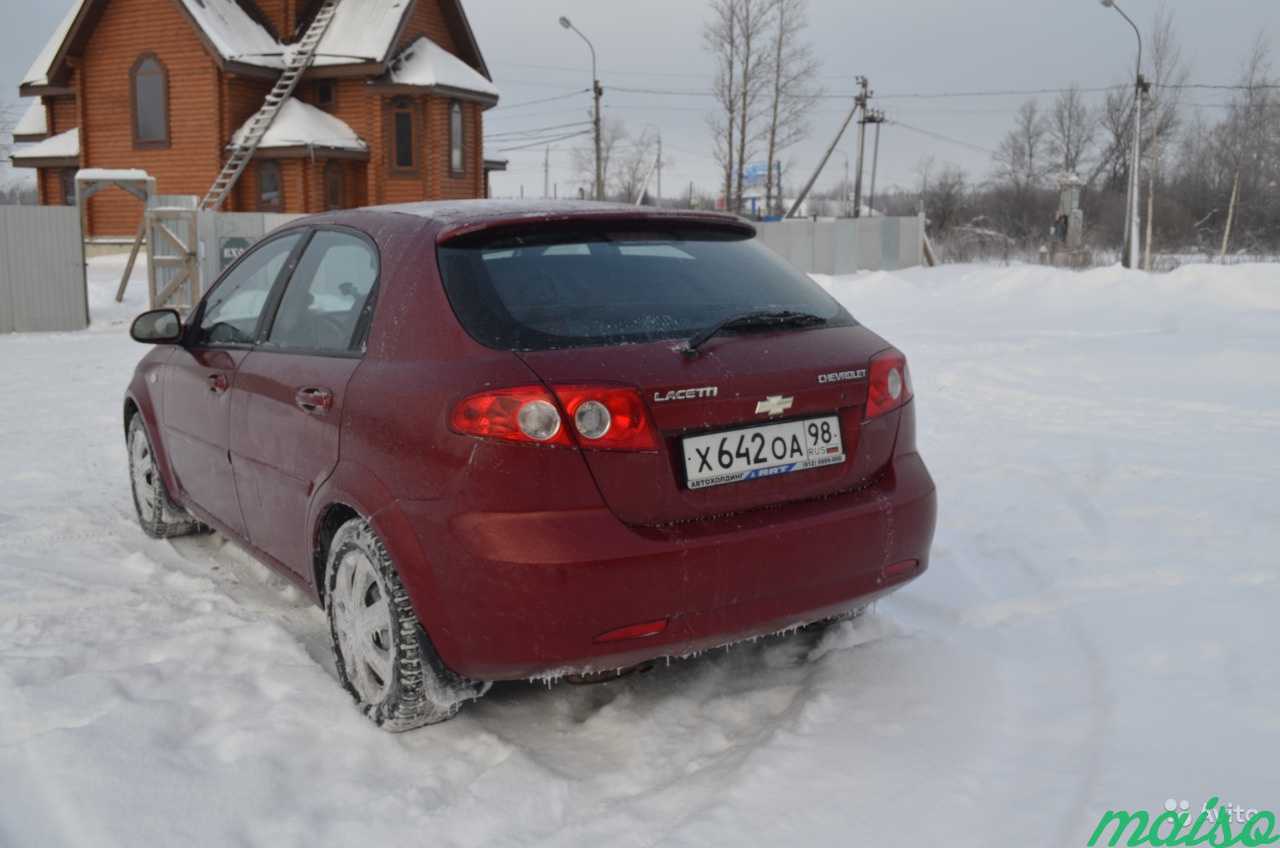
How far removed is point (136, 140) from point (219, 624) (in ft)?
109

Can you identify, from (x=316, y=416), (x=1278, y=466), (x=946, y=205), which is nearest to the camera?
(x=316, y=416)

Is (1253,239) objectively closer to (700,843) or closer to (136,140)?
(136,140)

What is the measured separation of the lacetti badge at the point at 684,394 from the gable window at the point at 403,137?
105 ft

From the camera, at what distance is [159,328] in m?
4.87

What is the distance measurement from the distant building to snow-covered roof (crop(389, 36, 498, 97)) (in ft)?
0.17

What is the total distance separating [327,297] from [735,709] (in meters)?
1.97

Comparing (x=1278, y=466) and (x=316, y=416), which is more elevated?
(x=316, y=416)

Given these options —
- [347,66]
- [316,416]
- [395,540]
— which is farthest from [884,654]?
[347,66]

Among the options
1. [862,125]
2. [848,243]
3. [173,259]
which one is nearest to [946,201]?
[862,125]

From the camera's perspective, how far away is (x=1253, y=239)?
155 feet

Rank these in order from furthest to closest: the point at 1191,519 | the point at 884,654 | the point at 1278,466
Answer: the point at 1278,466 < the point at 1191,519 < the point at 884,654

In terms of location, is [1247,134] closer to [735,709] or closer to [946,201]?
[946,201]

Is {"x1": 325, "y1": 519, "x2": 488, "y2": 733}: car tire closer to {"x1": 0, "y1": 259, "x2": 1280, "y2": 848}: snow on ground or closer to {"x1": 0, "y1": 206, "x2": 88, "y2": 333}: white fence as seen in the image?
{"x1": 0, "y1": 259, "x2": 1280, "y2": 848}: snow on ground

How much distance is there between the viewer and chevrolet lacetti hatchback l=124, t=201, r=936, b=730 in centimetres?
295
